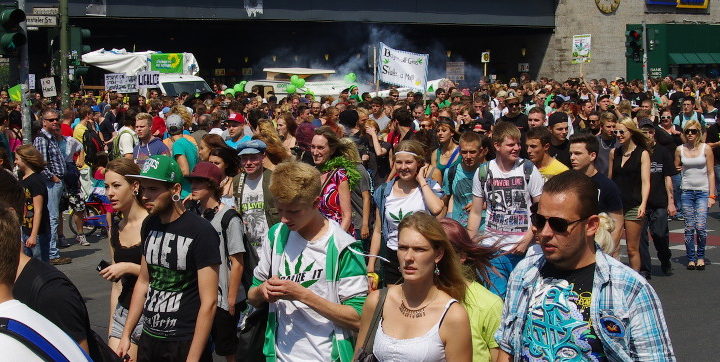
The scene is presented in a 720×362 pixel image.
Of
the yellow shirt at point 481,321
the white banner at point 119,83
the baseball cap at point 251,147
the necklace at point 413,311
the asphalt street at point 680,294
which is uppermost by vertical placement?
the white banner at point 119,83

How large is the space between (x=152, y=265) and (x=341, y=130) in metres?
7.31

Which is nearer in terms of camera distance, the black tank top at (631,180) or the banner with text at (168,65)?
the black tank top at (631,180)

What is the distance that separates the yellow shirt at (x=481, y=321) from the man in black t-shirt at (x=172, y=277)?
1386 millimetres

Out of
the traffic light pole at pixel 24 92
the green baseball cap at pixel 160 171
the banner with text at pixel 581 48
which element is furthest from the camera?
the banner with text at pixel 581 48

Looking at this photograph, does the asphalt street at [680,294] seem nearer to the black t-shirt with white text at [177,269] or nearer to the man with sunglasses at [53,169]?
the man with sunglasses at [53,169]

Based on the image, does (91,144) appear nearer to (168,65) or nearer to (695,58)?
(168,65)

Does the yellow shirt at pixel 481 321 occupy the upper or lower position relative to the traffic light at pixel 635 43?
lower

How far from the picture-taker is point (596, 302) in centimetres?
332

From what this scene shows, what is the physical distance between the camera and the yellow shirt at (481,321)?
176 inches

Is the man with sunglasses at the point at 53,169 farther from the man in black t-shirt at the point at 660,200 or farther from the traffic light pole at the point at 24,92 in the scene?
the man in black t-shirt at the point at 660,200

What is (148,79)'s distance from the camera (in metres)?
26.2

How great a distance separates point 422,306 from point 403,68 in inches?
815

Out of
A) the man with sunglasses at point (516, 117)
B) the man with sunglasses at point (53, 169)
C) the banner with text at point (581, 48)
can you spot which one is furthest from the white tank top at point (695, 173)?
the banner with text at point (581, 48)

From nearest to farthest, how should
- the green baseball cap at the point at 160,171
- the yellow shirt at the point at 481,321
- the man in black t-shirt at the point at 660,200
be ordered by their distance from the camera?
the yellow shirt at the point at 481,321 → the green baseball cap at the point at 160,171 → the man in black t-shirt at the point at 660,200
